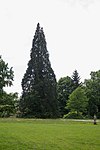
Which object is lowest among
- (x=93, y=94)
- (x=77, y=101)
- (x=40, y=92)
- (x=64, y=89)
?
(x=77, y=101)

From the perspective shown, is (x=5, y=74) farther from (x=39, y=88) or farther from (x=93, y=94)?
(x=93, y=94)

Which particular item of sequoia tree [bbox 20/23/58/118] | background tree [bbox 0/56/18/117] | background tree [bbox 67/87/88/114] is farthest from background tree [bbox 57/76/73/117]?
background tree [bbox 0/56/18/117]

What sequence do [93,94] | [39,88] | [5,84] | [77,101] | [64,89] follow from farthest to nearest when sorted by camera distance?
[64,89] < [93,94] < [77,101] < [39,88] < [5,84]

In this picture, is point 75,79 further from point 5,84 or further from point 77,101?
point 5,84

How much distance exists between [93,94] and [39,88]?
21.5 meters

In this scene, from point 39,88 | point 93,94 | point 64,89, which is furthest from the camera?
point 64,89

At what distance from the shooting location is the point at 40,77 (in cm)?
6172

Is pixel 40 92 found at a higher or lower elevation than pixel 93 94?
lower

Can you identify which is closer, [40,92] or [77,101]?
[40,92]

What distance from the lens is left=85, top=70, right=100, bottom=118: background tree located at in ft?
249

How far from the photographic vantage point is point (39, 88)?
6022 centimetres

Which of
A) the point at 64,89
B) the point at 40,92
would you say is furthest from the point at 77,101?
the point at 64,89

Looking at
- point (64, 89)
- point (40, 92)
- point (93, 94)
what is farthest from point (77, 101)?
point (64, 89)

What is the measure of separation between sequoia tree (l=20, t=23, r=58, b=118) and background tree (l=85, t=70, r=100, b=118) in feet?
57.3
